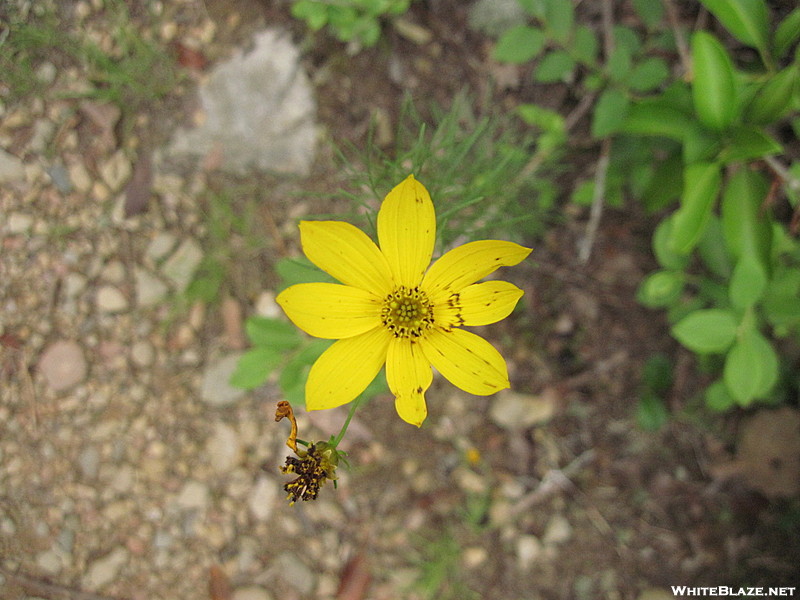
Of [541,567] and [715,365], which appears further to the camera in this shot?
[541,567]

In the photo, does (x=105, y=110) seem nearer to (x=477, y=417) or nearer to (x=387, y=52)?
(x=387, y=52)

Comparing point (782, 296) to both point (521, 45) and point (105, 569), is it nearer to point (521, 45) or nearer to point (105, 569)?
point (521, 45)

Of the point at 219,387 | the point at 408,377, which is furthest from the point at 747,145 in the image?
the point at 219,387

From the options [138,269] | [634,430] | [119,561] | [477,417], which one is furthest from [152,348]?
[634,430]

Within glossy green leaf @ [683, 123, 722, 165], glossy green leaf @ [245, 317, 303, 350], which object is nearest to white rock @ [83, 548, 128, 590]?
glossy green leaf @ [245, 317, 303, 350]

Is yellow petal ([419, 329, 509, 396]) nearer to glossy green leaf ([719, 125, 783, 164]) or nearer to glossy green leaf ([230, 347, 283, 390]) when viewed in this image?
glossy green leaf ([230, 347, 283, 390])
